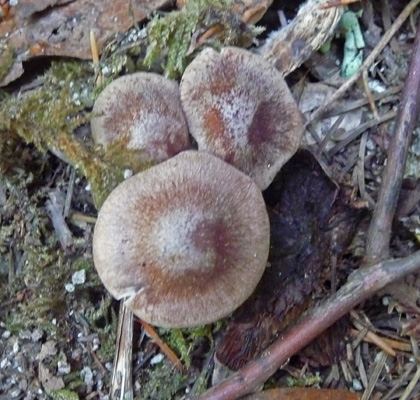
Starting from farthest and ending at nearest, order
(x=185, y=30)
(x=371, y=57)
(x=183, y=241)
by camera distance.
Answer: (x=371, y=57), (x=185, y=30), (x=183, y=241)

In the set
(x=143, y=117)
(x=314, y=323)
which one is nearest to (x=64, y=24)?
(x=143, y=117)

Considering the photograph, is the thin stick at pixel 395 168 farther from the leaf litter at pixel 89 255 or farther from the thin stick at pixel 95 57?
the thin stick at pixel 95 57

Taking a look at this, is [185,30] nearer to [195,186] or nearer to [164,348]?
[195,186]

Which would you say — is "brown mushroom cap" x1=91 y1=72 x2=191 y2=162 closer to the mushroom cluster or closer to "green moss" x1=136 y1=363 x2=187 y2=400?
the mushroom cluster

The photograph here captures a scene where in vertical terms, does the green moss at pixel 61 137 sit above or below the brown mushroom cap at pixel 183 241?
above

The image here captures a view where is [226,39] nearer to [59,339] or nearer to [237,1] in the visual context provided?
[237,1]

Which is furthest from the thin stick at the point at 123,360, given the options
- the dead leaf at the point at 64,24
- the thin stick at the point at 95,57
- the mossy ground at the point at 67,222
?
the dead leaf at the point at 64,24

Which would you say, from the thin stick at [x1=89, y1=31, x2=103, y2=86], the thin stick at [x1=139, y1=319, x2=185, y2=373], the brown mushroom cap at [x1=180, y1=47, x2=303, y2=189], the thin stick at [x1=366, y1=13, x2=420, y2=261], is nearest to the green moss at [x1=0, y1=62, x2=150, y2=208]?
the thin stick at [x1=89, y1=31, x2=103, y2=86]
